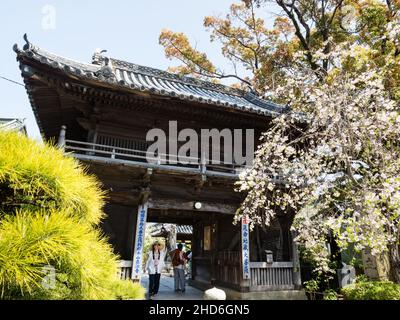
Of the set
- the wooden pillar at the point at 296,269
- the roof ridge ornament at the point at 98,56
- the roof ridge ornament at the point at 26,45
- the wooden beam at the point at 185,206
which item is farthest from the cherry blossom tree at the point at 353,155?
the roof ridge ornament at the point at 98,56

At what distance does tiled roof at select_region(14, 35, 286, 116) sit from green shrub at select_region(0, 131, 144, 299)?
427 cm

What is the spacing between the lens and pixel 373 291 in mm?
7648

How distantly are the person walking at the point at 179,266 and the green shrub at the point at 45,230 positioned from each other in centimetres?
792

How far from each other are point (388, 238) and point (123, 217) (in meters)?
7.67

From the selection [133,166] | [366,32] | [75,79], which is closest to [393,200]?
[133,166]

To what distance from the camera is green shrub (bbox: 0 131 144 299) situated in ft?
8.05

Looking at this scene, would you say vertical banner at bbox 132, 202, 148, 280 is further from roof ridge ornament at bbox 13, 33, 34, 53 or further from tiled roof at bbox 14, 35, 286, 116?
roof ridge ornament at bbox 13, 33, 34, 53

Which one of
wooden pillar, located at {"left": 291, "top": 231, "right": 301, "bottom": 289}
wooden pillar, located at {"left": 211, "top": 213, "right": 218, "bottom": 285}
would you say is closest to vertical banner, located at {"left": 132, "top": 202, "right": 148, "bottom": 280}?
wooden pillar, located at {"left": 211, "top": 213, "right": 218, "bottom": 285}

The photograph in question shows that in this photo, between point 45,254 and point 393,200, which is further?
point 393,200

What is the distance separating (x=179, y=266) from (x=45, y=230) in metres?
9.35

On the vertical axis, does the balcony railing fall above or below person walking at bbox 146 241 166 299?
above

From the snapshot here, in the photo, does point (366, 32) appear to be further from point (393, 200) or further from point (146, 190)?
point (146, 190)

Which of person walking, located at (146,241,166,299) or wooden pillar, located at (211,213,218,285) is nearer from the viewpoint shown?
person walking, located at (146,241,166,299)

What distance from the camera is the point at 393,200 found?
193 inches
